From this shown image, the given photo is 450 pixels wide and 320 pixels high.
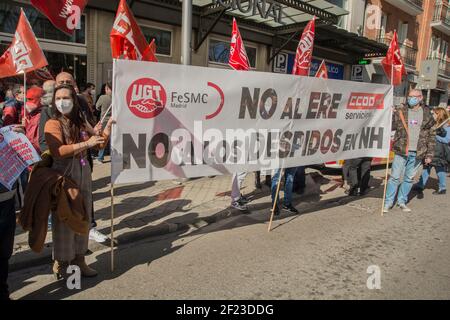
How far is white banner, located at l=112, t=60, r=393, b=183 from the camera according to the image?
3725 mm

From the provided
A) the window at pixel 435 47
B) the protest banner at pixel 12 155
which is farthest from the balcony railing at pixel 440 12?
the protest banner at pixel 12 155

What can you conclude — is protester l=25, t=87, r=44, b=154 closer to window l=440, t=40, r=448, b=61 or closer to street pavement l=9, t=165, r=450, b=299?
street pavement l=9, t=165, r=450, b=299

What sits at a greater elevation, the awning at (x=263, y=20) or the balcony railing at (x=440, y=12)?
the balcony railing at (x=440, y=12)

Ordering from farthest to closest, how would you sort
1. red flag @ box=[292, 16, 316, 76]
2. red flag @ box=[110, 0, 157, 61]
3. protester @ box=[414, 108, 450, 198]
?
protester @ box=[414, 108, 450, 198], red flag @ box=[292, 16, 316, 76], red flag @ box=[110, 0, 157, 61]

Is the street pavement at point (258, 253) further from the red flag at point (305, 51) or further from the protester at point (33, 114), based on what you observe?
the red flag at point (305, 51)

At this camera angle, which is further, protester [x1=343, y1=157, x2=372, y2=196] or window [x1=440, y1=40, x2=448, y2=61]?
window [x1=440, y1=40, x2=448, y2=61]

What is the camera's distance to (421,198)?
24.7 ft

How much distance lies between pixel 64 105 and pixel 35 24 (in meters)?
7.13

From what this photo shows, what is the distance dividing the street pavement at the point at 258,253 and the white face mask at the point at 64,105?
162cm

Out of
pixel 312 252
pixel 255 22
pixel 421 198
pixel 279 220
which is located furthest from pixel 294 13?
pixel 312 252

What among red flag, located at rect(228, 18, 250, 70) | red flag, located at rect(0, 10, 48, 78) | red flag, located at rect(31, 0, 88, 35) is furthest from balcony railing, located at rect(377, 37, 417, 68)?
red flag, located at rect(0, 10, 48, 78)

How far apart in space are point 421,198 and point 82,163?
674cm

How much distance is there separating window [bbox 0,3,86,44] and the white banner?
21.9 feet

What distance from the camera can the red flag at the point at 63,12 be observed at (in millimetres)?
4477
